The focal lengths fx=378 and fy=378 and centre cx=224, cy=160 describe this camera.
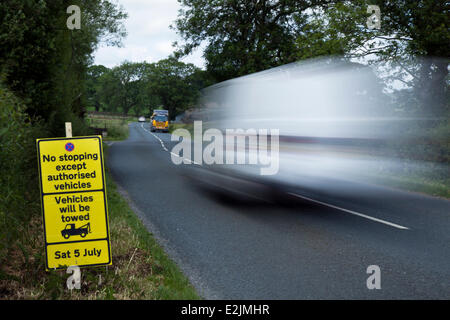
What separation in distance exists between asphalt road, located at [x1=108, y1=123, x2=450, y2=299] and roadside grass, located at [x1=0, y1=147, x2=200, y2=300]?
31 centimetres

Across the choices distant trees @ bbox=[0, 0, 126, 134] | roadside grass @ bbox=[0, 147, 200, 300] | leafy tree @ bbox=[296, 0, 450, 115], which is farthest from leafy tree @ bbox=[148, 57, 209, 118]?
roadside grass @ bbox=[0, 147, 200, 300]

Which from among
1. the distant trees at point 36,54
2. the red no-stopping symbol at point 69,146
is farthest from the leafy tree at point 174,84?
the red no-stopping symbol at point 69,146

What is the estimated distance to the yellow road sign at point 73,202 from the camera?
154 inches

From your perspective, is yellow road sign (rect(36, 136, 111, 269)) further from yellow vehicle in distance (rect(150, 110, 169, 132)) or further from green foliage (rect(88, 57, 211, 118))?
green foliage (rect(88, 57, 211, 118))

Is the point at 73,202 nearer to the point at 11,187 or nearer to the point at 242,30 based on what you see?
the point at 11,187

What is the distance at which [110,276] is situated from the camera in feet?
13.3

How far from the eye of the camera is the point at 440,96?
13.3 m

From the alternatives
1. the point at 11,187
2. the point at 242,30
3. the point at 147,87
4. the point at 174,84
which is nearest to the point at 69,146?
the point at 11,187

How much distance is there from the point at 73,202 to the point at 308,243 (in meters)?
3.36

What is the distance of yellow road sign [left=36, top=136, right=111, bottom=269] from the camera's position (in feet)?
12.8

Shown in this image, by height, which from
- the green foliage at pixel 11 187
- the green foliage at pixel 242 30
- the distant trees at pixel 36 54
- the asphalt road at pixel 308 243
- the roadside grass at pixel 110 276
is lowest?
the asphalt road at pixel 308 243

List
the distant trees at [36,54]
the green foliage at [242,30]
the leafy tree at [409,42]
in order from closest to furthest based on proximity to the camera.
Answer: the distant trees at [36,54], the leafy tree at [409,42], the green foliage at [242,30]

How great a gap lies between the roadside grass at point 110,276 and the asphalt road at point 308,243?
1.02 feet

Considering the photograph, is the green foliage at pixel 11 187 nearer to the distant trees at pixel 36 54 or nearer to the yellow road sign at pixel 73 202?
the yellow road sign at pixel 73 202
